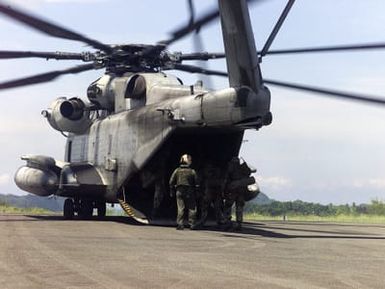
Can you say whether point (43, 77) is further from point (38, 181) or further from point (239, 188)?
point (239, 188)

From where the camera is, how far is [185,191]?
1560 centimetres

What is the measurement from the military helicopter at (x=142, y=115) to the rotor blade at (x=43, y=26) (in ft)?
0.11

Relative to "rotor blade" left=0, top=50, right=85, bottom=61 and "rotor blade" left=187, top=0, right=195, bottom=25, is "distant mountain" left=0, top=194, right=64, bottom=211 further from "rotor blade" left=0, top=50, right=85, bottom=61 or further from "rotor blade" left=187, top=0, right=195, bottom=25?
"rotor blade" left=187, top=0, right=195, bottom=25

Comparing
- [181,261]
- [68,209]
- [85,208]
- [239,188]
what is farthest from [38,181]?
[181,261]

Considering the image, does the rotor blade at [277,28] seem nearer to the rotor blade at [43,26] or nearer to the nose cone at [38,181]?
the rotor blade at [43,26]

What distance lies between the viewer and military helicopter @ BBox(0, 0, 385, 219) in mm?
13812

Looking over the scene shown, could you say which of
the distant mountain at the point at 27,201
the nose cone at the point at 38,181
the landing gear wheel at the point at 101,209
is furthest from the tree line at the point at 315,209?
the nose cone at the point at 38,181

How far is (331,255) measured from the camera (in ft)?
33.2

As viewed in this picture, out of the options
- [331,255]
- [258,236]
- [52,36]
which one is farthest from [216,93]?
[331,255]

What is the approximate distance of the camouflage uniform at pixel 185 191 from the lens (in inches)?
609

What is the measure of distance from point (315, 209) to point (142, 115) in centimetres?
3015

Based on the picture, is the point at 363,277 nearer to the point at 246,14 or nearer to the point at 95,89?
the point at 246,14

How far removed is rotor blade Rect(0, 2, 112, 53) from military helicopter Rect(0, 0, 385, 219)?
33 mm

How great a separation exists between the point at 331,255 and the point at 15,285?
5.65 metres
